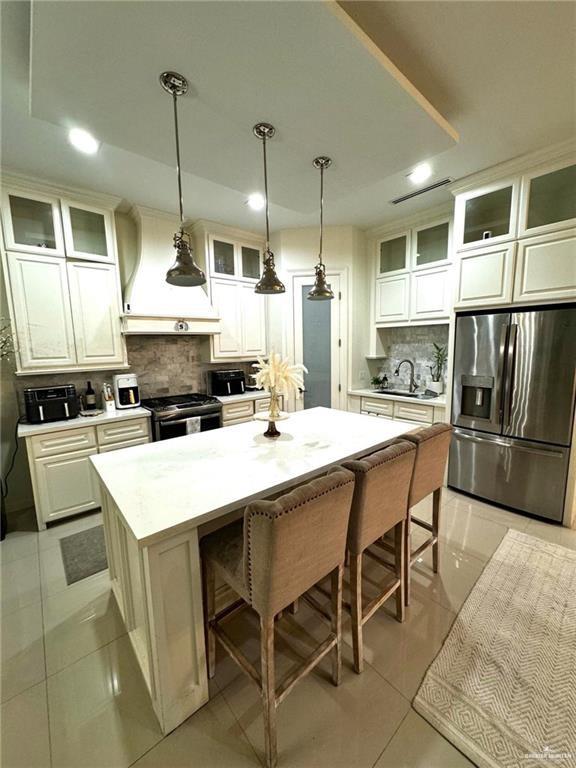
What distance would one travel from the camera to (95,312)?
2908 millimetres

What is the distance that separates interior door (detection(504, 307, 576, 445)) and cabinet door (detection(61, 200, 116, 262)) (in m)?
3.75

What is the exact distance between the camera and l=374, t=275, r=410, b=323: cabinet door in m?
3.56

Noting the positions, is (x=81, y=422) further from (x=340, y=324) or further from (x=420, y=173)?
(x=420, y=173)

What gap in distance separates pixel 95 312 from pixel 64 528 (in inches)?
76.8

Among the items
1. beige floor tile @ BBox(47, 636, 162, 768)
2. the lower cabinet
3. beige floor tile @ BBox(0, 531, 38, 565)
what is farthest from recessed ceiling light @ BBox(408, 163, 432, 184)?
beige floor tile @ BBox(0, 531, 38, 565)

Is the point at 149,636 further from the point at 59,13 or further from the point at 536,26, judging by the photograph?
the point at 536,26

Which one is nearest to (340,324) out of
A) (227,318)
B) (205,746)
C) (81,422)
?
(227,318)

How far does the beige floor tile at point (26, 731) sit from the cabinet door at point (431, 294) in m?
3.94

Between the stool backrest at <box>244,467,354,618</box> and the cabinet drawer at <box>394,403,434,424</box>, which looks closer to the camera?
the stool backrest at <box>244,467,354,618</box>

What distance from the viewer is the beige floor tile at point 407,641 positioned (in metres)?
1.41

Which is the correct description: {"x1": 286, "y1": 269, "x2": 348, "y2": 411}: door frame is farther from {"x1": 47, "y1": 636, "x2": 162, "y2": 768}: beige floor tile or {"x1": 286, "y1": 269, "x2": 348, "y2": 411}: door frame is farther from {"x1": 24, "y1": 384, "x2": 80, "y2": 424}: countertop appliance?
{"x1": 47, "y1": 636, "x2": 162, "y2": 768}: beige floor tile

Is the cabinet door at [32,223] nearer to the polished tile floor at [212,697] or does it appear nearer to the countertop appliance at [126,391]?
the countertop appliance at [126,391]

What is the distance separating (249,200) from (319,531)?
2976 millimetres

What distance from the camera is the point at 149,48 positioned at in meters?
1.19
